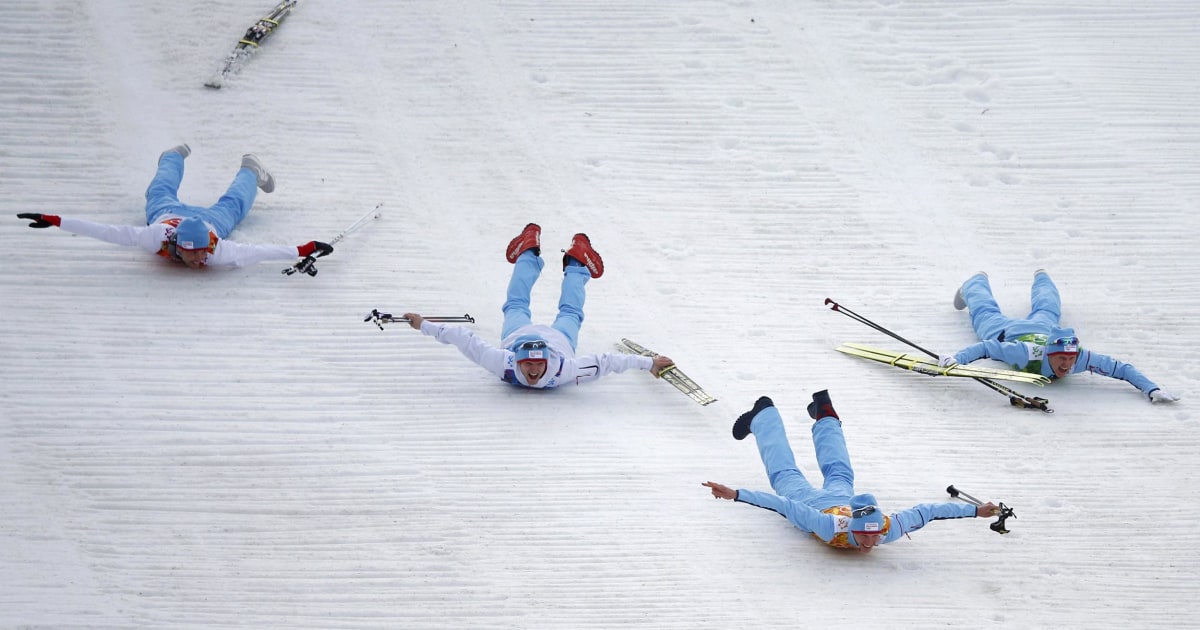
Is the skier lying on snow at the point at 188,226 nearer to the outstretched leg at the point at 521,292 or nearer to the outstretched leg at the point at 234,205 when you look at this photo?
the outstretched leg at the point at 234,205

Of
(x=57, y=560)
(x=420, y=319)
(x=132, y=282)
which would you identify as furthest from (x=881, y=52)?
(x=57, y=560)

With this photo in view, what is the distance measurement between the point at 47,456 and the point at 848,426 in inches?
190

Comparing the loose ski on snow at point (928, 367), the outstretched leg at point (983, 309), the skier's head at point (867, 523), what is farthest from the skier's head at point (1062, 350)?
the skier's head at point (867, 523)

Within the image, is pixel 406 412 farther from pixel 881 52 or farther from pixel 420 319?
pixel 881 52

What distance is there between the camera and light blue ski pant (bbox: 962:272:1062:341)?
9234mm

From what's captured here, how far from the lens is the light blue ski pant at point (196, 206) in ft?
31.3

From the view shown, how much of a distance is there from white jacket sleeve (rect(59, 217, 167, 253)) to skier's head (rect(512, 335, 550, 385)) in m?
2.84

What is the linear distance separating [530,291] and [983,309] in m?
3.30

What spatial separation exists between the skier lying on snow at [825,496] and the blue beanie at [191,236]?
3976mm

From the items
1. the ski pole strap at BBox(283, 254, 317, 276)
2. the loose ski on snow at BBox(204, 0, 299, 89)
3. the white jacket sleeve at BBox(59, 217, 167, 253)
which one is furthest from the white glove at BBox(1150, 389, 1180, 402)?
the loose ski on snow at BBox(204, 0, 299, 89)

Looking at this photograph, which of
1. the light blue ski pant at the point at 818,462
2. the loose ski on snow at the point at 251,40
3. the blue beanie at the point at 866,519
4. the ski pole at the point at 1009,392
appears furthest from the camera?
the loose ski on snow at the point at 251,40

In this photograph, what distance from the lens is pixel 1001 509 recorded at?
697 cm

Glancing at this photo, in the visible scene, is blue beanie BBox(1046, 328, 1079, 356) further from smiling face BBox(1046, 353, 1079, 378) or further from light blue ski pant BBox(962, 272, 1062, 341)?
light blue ski pant BBox(962, 272, 1062, 341)

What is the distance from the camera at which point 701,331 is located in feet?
30.8
